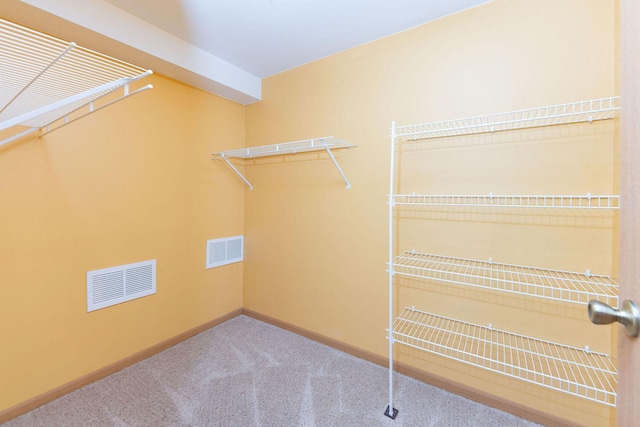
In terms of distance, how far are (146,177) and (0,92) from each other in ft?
3.10

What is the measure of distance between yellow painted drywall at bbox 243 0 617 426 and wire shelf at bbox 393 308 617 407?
6 centimetres

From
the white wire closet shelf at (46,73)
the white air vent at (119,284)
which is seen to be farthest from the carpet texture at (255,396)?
the white wire closet shelf at (46,73)

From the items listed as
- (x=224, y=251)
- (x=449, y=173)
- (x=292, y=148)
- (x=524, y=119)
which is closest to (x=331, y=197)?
(x=292, y=148)

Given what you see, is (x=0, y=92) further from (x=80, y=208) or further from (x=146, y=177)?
(x=146, y=177)

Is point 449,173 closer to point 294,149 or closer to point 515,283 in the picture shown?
point 515,283

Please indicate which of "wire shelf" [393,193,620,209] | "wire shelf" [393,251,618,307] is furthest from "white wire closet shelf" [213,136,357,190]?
"wire shelf" [393,251,618,307]

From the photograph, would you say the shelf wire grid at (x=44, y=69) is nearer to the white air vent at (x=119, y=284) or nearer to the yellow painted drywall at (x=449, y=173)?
the white air vent at (x=119, y=284)

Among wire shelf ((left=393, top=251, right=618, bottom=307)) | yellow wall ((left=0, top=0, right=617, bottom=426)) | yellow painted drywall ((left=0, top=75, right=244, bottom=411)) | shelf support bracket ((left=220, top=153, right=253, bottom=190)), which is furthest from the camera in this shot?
shelf support bracket ((left=220, top=153, right=253, bottom=190))

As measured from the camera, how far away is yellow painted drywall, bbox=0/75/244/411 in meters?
1.55

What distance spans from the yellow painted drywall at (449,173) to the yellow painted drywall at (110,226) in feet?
1.85

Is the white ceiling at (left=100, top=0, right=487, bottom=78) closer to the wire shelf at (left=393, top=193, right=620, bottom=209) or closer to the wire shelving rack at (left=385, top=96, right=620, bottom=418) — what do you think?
the wire shelving rack at (left=385, top=96, right=620, bottom=418)

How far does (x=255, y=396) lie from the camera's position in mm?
1722

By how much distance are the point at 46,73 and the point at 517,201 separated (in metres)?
2.28

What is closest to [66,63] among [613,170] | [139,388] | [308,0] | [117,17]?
[117,17]
